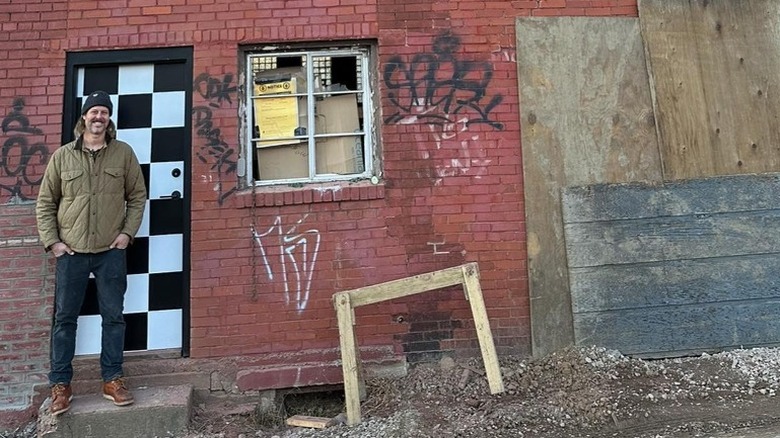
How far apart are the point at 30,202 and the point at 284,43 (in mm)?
2394

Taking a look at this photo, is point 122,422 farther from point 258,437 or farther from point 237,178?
point 237,178

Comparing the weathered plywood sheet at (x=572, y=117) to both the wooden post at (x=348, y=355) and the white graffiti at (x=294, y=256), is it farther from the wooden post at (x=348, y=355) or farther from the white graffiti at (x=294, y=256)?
the white graffiti at (x=294, y=256)

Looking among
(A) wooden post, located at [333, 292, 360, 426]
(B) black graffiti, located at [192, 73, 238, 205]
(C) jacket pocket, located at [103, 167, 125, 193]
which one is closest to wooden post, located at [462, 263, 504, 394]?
(A) wooden post, located at [333, 292, 360, 426]

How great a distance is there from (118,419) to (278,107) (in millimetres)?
2667

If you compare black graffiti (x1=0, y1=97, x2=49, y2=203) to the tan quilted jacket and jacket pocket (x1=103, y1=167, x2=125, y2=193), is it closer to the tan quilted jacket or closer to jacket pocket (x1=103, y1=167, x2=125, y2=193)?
the tan quilted jacket

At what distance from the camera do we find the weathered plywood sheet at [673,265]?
4.43m

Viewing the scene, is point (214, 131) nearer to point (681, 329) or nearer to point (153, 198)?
point (153, 198)

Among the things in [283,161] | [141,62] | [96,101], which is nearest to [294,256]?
[283,161]

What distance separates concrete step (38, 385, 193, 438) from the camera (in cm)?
375

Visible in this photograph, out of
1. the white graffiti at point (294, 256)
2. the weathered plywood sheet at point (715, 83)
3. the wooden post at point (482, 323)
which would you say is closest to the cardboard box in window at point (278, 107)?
the white graffiti at point (294, 256)

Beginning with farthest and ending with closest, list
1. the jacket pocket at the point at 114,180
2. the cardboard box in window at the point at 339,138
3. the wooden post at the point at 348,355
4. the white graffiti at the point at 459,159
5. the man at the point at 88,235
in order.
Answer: the cardboard box in window at the point at 339,138
the white graffiti at the point at 459,159
the jacket pocket at the point at 114,180
the man at the point at 88,235
the wooden post at the point at 348,355

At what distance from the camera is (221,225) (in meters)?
4.37

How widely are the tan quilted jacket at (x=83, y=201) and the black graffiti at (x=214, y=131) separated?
0.65 meters

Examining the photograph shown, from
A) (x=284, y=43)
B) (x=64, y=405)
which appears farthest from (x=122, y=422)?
(x=284, y=43)
